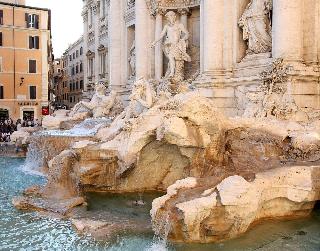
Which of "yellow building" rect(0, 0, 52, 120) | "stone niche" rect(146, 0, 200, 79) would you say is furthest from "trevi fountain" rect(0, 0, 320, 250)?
"yellow building" rect(0, 0, 52, 120)

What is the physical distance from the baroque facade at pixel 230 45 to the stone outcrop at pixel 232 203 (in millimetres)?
4067

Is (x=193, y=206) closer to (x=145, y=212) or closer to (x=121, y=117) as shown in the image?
(x=145, y=212)

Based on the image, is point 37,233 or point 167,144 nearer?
point 37,233

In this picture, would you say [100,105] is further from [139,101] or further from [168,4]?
[139,101]

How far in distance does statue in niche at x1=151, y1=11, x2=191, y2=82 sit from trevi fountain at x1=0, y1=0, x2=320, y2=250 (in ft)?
1.28

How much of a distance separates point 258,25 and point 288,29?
1489mm

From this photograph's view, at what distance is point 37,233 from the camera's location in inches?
291

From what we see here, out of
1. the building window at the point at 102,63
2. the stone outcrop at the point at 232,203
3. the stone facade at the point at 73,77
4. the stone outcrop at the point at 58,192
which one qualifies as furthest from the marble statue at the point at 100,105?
the stone facade at the point at 73,77

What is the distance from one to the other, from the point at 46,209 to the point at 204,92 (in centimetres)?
667

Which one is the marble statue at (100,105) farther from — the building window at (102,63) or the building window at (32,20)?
the building window at (32,20)

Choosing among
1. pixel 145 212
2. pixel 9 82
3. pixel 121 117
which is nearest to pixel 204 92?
pixel 121 117

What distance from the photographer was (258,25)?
1299 centimetres

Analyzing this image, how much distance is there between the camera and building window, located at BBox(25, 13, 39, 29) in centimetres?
3005

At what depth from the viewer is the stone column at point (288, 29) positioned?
11602 mm
